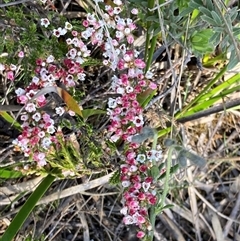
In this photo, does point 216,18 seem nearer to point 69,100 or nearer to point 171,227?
point 69,100

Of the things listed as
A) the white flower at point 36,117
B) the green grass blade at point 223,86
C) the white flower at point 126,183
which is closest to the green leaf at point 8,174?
the white flower at point 36,117

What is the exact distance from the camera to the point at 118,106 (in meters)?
1.24

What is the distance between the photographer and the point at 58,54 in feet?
4.17

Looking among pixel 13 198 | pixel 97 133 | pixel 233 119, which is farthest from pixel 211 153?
pixel 13 198

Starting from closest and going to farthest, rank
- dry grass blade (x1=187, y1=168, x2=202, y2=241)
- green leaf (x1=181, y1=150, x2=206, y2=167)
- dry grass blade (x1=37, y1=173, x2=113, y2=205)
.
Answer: green leaf (x1=181, y1=150, x2=206, y2=167) < dry grass blade (x1=37, y1=173, x2=113, y2=205) < dry grass blade (x1=187, y1=168, x2=202, y2=241)

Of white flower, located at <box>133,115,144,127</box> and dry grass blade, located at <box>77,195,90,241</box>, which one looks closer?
white flower, located at <box>133,115,144,127</box>

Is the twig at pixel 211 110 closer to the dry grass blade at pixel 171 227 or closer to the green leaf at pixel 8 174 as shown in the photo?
the dry grass blade at pixel 171 227

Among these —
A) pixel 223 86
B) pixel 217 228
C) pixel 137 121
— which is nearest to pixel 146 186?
pixel 137 121

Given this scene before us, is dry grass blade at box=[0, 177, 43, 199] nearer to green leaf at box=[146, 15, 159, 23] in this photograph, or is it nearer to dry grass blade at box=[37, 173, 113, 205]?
dry grass blade at box=[37, 173, 113, 205]

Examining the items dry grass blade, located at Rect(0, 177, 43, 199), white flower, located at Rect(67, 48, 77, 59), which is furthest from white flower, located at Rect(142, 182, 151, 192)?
dry grass blade, located at Rect(0, 177, 43, 199)

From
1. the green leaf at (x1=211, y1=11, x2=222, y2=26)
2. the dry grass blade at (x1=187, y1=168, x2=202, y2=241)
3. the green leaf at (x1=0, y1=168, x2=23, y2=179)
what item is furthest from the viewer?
the dry grass blade at (x1=187, y1=168, x2=202, y2=241)

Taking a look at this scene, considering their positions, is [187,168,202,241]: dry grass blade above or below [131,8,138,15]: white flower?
below

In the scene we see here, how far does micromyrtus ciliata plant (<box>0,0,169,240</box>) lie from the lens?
3.89 ft

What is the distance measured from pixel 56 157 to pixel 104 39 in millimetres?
370
